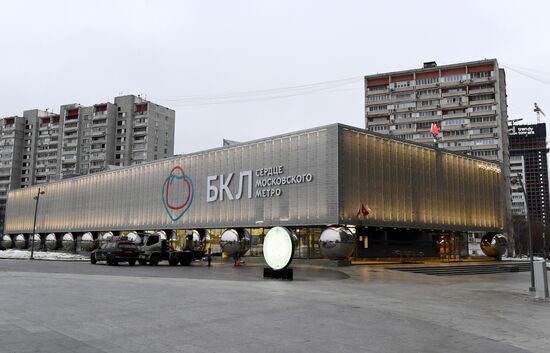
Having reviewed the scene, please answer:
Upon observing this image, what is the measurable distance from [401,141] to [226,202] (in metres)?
16.7

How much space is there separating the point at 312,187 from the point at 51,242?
46086mm

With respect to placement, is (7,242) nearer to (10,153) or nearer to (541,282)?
(10,153)

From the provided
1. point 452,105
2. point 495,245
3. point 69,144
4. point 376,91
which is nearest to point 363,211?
point 495,245

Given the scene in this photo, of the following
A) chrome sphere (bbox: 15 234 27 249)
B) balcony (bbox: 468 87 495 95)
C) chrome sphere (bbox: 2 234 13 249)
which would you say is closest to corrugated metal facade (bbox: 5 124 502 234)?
chrome sphere (bbox: 15 234 27 249)

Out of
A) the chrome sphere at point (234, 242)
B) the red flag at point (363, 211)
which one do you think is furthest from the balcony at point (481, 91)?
the chrome sphere at point (234, 242)

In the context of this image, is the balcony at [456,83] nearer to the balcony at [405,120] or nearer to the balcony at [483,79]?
the balcony at [483,79]

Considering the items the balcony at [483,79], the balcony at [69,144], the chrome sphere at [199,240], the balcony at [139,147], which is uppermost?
the balcony at [483,79]

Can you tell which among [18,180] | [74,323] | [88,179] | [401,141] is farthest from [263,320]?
[18,180]

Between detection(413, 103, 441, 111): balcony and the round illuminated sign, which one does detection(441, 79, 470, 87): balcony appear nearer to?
detection(413, 103, 441, 111): balcony

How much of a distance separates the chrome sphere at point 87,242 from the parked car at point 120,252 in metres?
29.0

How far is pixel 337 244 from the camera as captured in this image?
33781mm

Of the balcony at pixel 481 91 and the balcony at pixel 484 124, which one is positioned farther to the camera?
the balcony at pixel 481 91

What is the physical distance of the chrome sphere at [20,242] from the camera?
246ft

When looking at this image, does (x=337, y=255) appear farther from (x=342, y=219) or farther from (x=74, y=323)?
(x=74, y=323)
